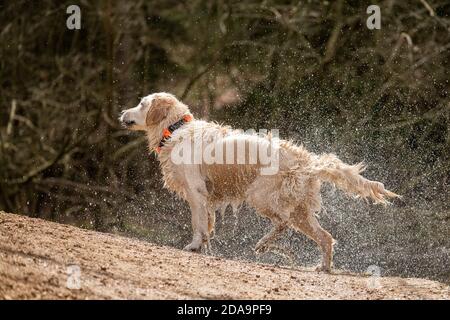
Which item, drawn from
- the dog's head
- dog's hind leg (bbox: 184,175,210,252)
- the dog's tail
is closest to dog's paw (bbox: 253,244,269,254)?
dog's hind leg (bbox: 184,175,210,252)

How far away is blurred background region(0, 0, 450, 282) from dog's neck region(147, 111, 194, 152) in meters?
2.93

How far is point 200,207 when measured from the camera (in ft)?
31.8

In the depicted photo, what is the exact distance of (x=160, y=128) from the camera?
408 inches

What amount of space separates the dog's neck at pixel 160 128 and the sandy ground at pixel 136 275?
56.1 inches

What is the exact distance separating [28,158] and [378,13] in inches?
268

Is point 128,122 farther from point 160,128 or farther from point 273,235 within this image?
point 273,235

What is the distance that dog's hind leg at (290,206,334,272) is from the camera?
9578 mm

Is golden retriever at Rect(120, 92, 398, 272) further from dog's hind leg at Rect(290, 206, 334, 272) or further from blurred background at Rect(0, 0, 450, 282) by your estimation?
blurred background at Rect(0, 0, 450, 282)

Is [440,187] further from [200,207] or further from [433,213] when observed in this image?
[200,207]

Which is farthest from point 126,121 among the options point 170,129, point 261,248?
point 261,248

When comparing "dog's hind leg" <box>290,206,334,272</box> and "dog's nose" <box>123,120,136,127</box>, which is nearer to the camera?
"dog's hind leg" <box>290,206,334,272</box>

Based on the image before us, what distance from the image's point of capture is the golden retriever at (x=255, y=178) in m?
9.50

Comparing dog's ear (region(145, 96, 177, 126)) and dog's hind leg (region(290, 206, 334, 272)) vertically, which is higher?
dog's ear (region(145, 96, 177, 126))

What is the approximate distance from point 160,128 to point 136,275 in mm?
3419
